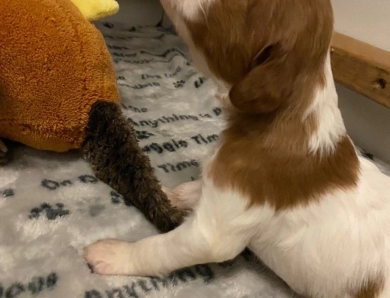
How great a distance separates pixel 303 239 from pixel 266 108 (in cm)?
30

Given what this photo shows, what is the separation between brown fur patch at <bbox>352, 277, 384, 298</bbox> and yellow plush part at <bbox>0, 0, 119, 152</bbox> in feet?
2.63

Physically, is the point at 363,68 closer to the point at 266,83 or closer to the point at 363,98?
the point at 363,98

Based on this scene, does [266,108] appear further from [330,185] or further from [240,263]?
[240,263]

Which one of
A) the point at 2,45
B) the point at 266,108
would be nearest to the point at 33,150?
the point at 2,45

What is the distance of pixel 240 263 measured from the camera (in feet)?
4.13

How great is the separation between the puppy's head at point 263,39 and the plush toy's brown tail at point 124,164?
1.25ft

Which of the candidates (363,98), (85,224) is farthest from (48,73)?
(363,98)

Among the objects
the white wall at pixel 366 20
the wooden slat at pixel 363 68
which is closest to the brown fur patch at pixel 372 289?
the wooden slat at pixel 363 68

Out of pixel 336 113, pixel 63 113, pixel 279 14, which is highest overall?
pixel 279 14

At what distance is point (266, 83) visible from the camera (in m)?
0.94

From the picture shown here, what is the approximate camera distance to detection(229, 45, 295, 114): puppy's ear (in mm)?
937

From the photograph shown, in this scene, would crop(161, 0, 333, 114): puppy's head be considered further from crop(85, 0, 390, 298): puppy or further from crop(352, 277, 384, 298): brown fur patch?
crop(352, 277, 384, 298): brown fur patch

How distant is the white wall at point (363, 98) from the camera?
1.73m

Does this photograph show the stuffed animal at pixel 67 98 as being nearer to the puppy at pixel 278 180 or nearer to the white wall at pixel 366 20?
the puppy at pixel 278 180
